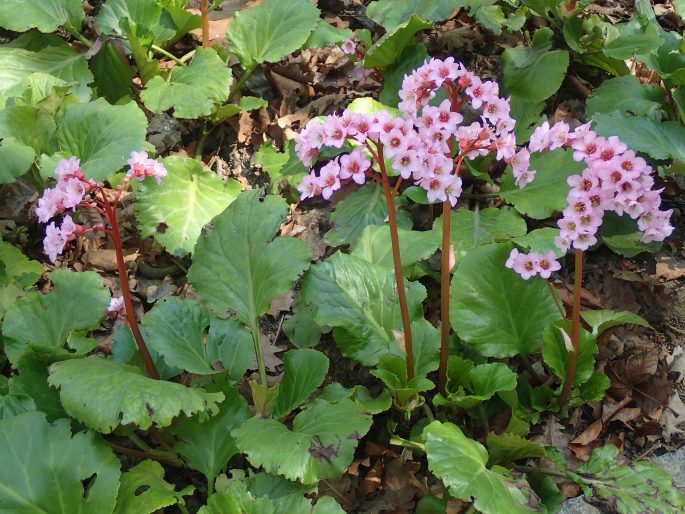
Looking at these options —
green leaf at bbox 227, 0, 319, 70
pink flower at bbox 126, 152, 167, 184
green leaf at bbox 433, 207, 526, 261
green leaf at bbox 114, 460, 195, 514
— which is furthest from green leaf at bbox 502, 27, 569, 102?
green leaf at bbox 114, 460, 195, 514

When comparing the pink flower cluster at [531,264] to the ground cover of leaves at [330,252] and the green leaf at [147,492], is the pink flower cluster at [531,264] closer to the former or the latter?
the ground cover of leaves at [330,252]

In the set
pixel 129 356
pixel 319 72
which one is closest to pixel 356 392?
pixel 129 356

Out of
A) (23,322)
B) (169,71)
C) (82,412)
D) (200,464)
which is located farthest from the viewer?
(169,71)

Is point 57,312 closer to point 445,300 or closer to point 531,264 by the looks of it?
point 445,300

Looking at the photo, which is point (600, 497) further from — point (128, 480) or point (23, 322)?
point (23, 322)


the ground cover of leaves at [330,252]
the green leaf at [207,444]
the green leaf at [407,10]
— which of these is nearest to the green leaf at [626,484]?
the ground cover of leaves at [330,252]

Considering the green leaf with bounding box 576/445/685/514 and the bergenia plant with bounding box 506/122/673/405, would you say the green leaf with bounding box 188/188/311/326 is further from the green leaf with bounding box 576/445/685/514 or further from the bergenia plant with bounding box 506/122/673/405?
the green leaf with bounding box 576/445/685/514
